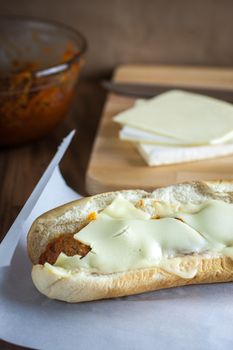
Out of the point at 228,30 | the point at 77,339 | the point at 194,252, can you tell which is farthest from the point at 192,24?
the point at 77,339

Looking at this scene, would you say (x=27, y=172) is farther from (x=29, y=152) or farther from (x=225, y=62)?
(x=225, y=62)

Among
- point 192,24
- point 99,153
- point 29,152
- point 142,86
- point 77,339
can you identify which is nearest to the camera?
point 77,339

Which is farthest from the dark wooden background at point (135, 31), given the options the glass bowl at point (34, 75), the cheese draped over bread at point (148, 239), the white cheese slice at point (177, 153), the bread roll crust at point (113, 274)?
the cheese draped over bread at point (148, 239)

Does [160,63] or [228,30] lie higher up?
[228,30]

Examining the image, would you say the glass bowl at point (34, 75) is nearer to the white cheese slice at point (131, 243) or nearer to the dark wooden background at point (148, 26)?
the dark wooden background at point (148, 26)

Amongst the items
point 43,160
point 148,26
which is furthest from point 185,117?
point 148,26
